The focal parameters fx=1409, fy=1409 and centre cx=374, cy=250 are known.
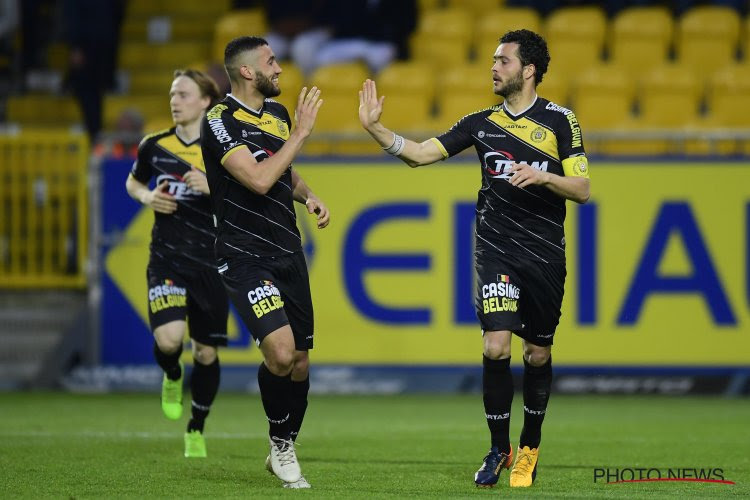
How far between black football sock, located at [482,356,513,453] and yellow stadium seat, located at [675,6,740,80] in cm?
938

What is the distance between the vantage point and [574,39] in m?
16.5

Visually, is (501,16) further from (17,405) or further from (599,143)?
(17,405)

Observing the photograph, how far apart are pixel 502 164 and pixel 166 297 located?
2.78 metres

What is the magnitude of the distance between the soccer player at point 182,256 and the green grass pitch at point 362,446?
0.64 meters

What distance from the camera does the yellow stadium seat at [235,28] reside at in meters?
17.2

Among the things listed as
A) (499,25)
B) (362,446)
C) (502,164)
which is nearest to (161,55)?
(499,25)

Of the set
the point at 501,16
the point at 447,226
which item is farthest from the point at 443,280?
the point at 501,16

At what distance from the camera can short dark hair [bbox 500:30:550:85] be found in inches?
314

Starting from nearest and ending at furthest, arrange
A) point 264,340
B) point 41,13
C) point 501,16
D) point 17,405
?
point 264,340
point 17,405
point 501,16
point 41,13

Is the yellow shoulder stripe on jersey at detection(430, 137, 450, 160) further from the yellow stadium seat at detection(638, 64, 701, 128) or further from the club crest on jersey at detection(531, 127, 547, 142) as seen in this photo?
the yellow stadium seat at detection(638, 64, 701, 128)

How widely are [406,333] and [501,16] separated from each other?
449cm

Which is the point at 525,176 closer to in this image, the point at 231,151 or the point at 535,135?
the point at 535,135

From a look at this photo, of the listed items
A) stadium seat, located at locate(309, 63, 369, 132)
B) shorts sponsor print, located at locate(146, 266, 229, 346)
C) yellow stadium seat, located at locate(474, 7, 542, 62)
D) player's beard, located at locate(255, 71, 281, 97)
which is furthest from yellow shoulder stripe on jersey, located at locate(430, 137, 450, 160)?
yellow stadium seat, located at locate(474, 7, 542, 62)

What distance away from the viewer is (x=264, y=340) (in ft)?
24.8
